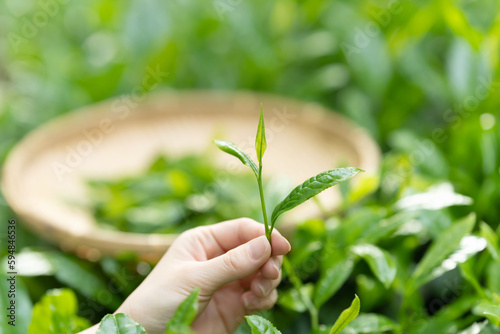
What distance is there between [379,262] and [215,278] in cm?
27

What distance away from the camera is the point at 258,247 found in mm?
723

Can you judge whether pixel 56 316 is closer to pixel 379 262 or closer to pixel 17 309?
pixel 17 309

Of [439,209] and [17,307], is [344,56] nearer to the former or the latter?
[439,209]

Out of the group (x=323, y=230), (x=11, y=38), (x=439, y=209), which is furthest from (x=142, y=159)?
(x=11, y=38)

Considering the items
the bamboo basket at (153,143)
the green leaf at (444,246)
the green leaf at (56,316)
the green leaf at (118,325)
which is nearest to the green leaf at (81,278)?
the bamboo basket at (153,143)

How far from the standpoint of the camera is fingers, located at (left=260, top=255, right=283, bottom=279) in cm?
76

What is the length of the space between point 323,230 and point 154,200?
15.7 inches

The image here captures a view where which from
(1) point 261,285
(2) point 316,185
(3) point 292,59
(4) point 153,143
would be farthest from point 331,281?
(3) point 292,59

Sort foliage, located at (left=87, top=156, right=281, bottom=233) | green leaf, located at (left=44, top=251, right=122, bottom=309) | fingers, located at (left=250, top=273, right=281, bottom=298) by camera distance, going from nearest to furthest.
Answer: fingers, located at (left=250, top=273, right=281, bottom=298) → green leaf, located at (left=44, top=251, right=122, bottom=309) → foliage, located at (left=87, top=156, right=281, bottom=233)

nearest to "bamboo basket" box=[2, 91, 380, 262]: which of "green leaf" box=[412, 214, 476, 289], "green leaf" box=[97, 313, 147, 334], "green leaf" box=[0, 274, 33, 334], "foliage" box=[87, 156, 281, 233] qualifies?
"foliage" box=[87, 156, 281, 233]

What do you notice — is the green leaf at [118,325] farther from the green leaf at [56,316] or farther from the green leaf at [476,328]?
the green leaf at [476,328]

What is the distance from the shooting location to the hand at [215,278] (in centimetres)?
73

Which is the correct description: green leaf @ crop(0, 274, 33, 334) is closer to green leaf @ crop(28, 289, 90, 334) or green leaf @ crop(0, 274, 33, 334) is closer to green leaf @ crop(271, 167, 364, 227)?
Result: green leaf @ crop(28, 289, 90, 334)

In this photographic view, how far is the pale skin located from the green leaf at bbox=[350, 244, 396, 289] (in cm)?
15
